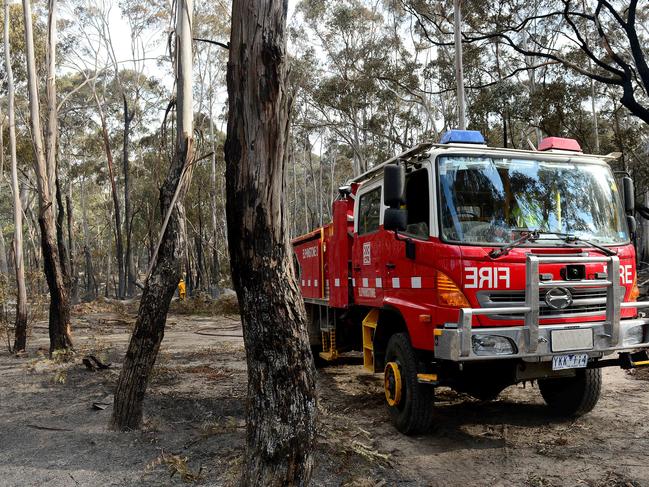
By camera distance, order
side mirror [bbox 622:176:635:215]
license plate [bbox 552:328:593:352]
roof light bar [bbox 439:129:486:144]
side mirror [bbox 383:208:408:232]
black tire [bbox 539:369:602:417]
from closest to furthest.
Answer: license plate [bbox 552:328:593:352]
side mirror [bbox 383:208:408:232]
roof light bar [bbox 439:129:486:144]
side mirror [bbox 622:176:635:215]
black tire [bbox 539:369:602:417]

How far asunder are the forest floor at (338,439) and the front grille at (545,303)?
3.93 feet

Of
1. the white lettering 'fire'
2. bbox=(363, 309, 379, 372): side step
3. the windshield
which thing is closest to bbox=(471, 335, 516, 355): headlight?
the white lettering 'fire'

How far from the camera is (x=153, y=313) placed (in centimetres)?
544

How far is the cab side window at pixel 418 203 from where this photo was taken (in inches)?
199

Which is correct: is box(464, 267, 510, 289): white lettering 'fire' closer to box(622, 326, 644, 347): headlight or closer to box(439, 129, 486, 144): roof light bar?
box(622, 326, 644, 347): headlight

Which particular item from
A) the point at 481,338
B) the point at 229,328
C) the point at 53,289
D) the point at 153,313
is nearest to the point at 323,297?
the point at 153,313

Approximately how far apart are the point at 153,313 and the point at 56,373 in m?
3.83

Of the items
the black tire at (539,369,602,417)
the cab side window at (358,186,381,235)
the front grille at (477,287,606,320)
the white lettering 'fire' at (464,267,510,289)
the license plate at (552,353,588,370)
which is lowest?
the black tire at (539,369,602,417)

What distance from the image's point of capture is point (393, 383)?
18.1ft

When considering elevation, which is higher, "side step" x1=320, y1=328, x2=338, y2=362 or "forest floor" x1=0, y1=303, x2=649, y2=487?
"side step" x1=320, y1=328, x2=338, y2=362

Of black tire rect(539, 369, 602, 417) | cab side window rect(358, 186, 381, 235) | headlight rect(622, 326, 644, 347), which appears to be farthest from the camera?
cab side window rect(358, 186, 381, 235)

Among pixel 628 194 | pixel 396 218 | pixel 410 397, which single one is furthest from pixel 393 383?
pixel 628 194

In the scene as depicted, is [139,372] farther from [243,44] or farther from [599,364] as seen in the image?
[599,364]

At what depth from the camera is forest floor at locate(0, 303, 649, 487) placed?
14.1 feet
